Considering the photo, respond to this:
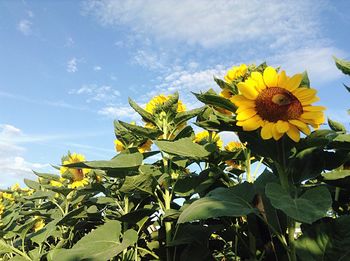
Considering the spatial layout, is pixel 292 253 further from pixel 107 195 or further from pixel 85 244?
pixel 107 195

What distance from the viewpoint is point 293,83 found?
55.9 inches

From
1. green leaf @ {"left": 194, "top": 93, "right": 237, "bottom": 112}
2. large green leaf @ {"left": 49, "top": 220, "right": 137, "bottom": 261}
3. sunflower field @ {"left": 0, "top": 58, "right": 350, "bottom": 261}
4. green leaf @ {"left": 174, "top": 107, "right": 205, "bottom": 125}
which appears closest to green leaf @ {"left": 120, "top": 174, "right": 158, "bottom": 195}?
sunflower field @ {"left": 0, "top": 58, "right": 350, "bottom": 261}

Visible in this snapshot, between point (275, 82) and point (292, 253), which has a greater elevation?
point (275, 82)

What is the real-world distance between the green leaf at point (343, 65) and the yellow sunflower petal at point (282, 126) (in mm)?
579

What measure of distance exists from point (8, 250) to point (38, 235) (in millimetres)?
217

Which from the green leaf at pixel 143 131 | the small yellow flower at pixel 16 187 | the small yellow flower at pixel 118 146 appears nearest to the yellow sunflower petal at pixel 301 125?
the green leaf at pixel 143 131

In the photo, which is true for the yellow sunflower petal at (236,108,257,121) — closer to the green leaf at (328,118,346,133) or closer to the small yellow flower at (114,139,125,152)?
the green leaf at (328,118,346,133)

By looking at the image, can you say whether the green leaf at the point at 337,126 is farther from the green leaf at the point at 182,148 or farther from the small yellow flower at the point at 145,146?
the small yellow flower at the point at 145,146

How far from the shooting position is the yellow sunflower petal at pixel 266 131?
134 centimetres

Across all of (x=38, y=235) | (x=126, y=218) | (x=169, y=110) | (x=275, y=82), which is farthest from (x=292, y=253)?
(x=38, y=235)

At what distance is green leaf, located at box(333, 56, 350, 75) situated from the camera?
1.73m

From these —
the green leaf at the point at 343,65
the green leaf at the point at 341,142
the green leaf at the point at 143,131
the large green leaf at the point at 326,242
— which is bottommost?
the large green leaf at the point at 326,242

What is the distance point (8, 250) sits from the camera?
2711mm

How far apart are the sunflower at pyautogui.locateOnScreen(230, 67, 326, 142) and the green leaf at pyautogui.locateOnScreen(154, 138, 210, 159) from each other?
0.99 feet
